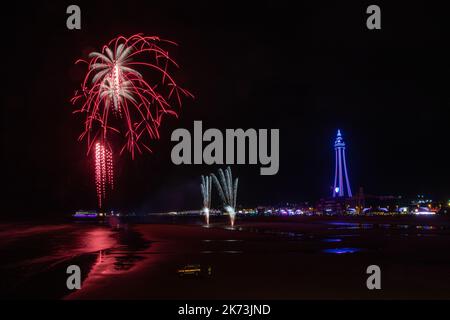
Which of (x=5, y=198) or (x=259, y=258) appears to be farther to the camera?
(x=5, y=198)

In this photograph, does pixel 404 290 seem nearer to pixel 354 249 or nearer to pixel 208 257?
pixel 208 257

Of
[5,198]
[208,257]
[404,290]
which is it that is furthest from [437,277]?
[5,198]

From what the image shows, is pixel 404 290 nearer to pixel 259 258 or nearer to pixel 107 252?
pixel 259 258
